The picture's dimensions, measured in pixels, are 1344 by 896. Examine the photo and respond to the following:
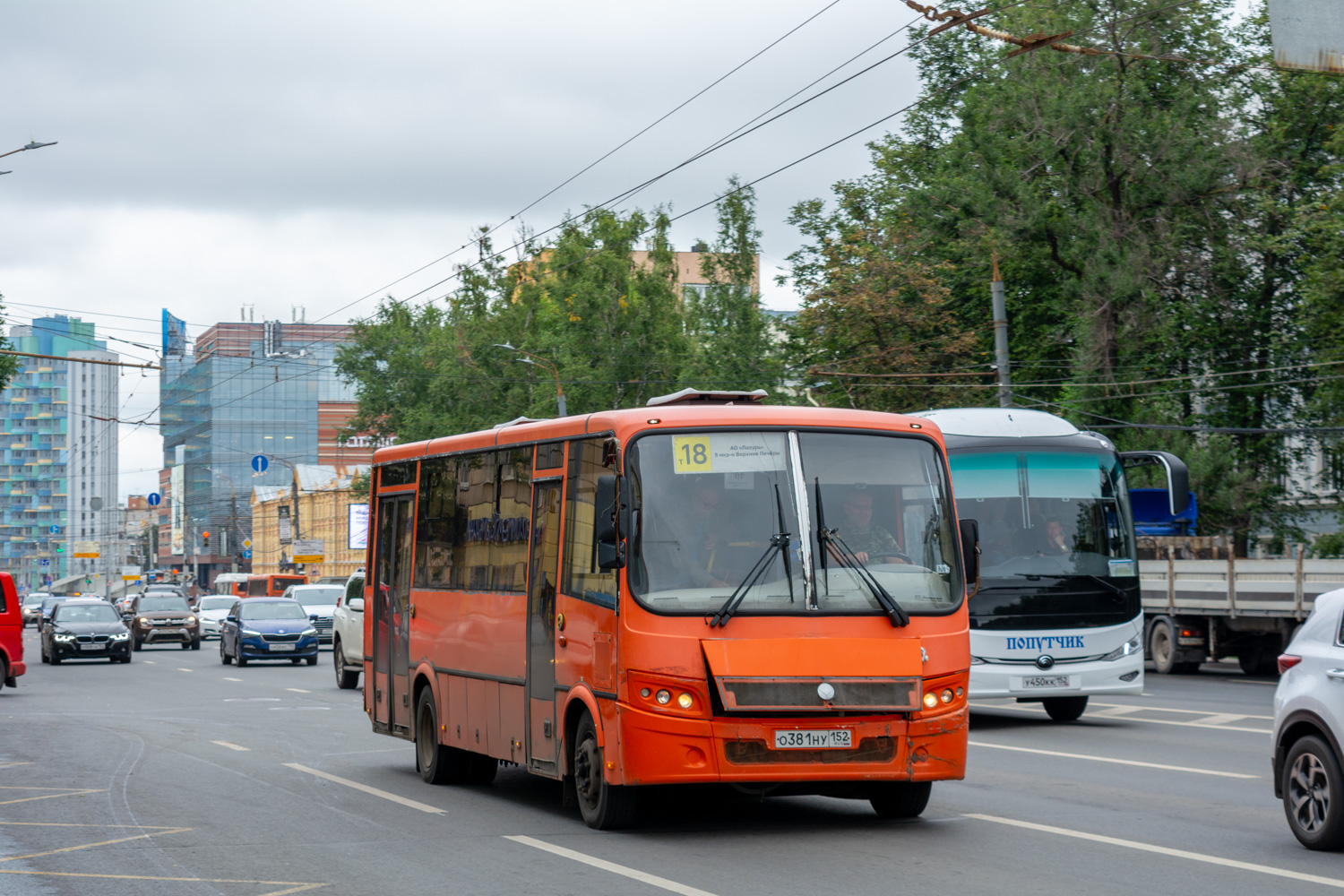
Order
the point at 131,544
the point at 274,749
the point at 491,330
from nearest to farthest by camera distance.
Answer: the point at 274,749 → the point at 491,330 → the point at 131,544

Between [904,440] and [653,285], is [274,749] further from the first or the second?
[653,285]

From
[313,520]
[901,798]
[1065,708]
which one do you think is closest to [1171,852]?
[901,798]

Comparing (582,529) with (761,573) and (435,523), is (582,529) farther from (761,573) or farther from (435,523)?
(435,523)

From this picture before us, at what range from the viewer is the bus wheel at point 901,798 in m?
10.5

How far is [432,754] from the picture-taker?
44.1 feet

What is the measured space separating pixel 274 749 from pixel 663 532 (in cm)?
798

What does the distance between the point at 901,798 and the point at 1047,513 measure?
26.2 ft

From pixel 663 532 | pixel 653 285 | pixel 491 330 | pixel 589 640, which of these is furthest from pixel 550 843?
pixel 491 330

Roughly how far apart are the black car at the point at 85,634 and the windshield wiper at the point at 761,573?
31.1 metres

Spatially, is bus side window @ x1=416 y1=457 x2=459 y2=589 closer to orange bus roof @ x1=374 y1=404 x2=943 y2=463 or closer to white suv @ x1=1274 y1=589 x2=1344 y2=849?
orange bus roof @ x1=374 y1=404 x2=943 y2=463

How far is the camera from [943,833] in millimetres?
10016

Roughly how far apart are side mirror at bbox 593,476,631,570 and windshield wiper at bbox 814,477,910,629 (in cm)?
115

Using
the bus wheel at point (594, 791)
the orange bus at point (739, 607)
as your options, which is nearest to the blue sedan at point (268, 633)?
the orange bus at point (739, 607)

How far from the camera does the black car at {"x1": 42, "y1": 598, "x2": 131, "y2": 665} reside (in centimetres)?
3800
